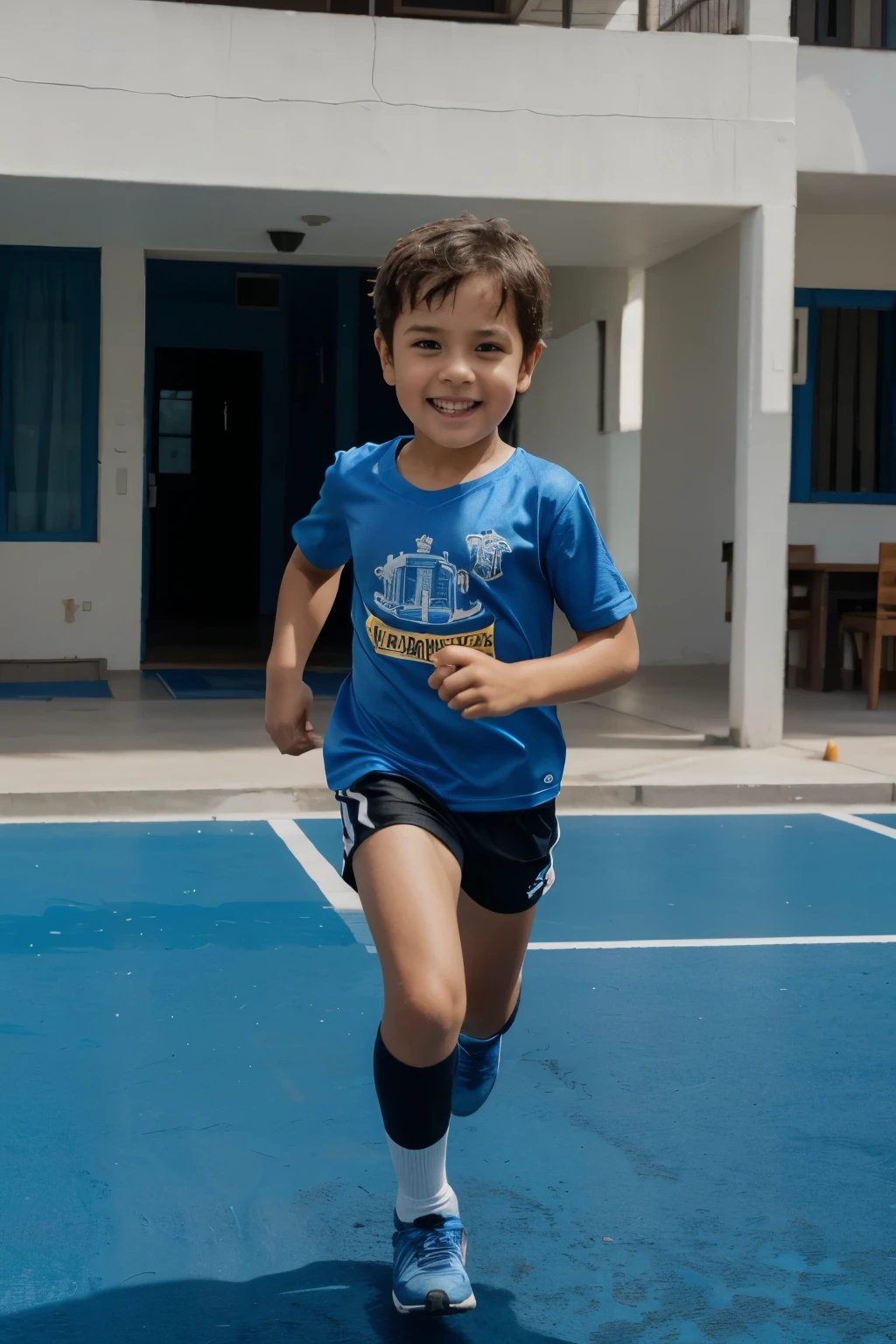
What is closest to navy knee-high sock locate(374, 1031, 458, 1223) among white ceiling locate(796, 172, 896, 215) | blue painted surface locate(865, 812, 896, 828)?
blue painted surface locate(865, 812, 896, 828)

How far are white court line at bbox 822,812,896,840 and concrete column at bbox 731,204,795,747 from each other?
184cm

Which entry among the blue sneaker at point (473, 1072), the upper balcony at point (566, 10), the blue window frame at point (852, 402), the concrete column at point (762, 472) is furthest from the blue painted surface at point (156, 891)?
the blue window frame at point (852, 402)

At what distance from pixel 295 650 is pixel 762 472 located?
7459mm

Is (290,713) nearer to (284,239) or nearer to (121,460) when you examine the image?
(284,239)

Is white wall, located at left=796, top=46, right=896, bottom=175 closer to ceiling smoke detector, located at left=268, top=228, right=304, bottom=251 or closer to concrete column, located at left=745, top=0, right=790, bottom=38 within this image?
concrete column, located at left=745, top=0, right=790, bottom=38

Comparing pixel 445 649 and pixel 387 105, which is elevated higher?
pixel 387 105

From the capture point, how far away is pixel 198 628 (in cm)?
1978

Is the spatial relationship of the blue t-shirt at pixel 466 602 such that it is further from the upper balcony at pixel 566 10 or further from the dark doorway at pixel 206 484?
the dark doorway at pixel 206 484

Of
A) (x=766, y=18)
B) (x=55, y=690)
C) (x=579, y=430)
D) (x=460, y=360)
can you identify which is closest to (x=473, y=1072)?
(x=460, y=360)

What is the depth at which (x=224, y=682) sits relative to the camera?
13.6 m

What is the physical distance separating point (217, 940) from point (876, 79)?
25.8 ft

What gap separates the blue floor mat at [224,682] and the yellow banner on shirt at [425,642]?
29.5ft

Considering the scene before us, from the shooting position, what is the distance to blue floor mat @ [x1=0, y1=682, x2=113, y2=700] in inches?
487

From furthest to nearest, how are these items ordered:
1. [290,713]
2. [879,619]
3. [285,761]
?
[879,619] < [285,761] < [290,713]
